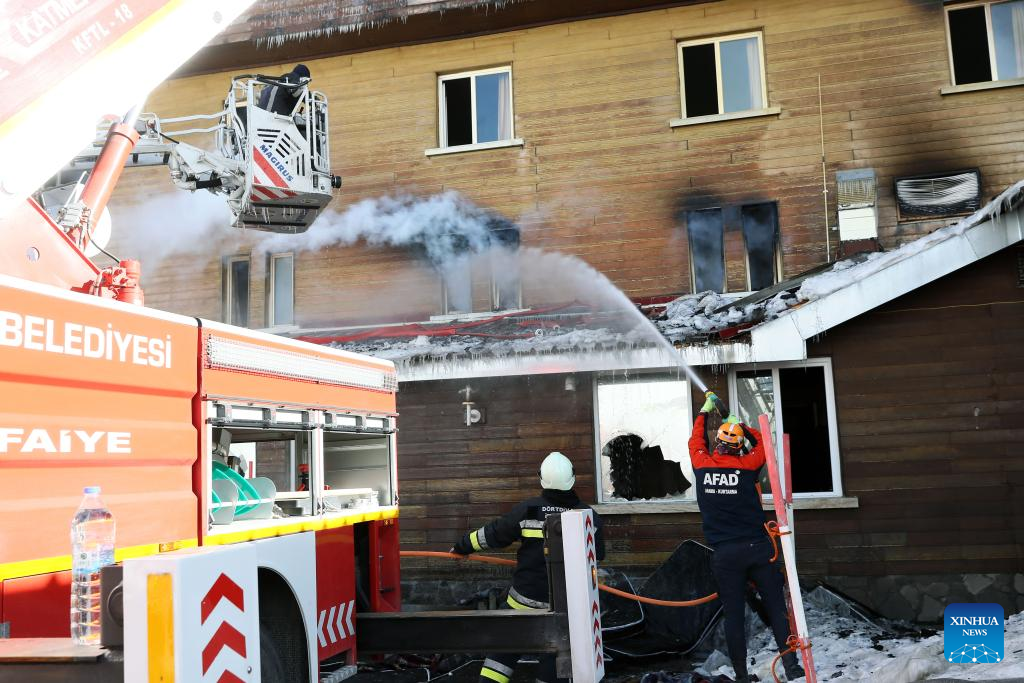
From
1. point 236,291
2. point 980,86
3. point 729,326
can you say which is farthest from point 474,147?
point 980,86

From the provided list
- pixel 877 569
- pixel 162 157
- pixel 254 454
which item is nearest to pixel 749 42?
pixel 877 569

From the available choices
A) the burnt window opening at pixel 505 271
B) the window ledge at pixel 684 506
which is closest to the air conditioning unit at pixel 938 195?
the window ledge at pixel 684 506

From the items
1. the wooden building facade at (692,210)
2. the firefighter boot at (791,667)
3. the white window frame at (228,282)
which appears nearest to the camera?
the firefighter boot at (791,667)

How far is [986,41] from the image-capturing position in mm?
12469

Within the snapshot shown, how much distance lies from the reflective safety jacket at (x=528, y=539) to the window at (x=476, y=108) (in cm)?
809

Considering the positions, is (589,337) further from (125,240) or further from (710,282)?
(125,240)

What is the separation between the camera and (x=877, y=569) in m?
10.3

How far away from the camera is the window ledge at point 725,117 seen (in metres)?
12.5

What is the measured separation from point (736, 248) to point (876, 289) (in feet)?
8.97

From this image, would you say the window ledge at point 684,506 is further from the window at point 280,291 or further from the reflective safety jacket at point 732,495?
the window at point 280,291

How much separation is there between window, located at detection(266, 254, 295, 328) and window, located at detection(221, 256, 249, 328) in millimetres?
388

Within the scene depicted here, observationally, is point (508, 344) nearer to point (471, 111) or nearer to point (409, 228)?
point (409, 228)

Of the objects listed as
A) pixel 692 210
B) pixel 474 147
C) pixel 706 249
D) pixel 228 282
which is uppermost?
pixel 474 147

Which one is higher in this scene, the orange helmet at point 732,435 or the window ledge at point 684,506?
the orange helmet at point 732,435
